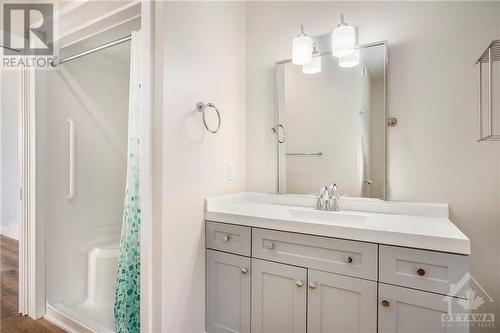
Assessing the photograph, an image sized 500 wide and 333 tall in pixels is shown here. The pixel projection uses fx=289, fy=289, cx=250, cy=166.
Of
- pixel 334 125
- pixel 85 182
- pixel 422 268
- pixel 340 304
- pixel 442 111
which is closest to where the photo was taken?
pixel 422 268


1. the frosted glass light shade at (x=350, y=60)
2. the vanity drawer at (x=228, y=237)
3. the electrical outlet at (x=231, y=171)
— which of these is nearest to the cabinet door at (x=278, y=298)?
the vanity drawer at (x=228, y=237)

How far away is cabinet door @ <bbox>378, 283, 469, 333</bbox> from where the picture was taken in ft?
3.88

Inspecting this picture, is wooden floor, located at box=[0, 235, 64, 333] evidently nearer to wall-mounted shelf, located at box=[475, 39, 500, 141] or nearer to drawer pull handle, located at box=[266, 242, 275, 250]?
drawer pull handle, located at box=[266, 242, 275, 250]

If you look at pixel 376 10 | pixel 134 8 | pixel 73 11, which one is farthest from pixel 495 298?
pixel 73 11

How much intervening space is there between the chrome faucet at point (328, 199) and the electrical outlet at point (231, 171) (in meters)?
0.64

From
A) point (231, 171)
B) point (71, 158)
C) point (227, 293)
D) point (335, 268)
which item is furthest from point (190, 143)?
point (71, 158)

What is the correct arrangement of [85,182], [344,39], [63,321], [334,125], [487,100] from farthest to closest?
[85,182], [63,321], [334,125], [344,39], [487,100]

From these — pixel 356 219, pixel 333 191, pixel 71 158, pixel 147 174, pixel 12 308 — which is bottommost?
pixel 12 308

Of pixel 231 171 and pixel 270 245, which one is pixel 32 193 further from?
pixel 270 245

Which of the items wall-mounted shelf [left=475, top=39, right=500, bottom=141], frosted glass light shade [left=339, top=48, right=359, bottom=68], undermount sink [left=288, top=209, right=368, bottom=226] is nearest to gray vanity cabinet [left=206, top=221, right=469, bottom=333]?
undermount sink [left=288, top=209, right=368, bottom=226]

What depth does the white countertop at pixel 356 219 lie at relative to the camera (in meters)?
1.22

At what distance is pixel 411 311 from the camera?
4.07ft

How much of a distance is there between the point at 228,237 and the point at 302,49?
1.34 meters

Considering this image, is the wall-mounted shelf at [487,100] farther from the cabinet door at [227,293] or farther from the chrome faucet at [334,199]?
the cabinet door at [227,293]
